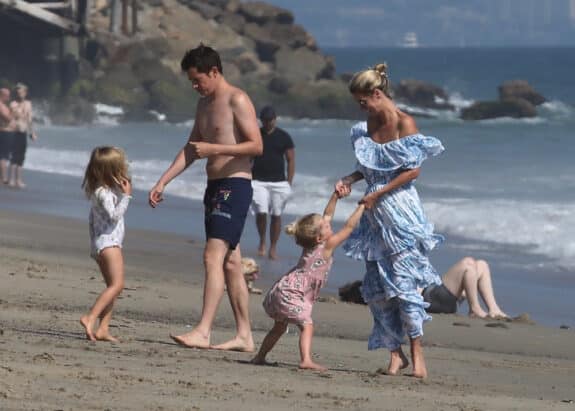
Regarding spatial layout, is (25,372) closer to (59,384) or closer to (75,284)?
(59,384)

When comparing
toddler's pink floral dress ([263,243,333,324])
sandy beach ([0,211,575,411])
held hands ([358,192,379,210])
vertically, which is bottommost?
sandy beach ([0,211,575,411])

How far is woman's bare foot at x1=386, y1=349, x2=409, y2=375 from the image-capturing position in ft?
23.8

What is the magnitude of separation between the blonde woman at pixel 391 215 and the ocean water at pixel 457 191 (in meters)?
4.00

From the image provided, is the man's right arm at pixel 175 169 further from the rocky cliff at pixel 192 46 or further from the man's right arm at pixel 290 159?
the rocky cliff at pixel 192 46

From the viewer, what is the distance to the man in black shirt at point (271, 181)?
13844 millimetres

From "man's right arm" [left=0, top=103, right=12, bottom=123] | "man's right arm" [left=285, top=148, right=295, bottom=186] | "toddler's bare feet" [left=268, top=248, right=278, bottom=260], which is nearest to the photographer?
"toddler's bare feet" [left=268, top=248, right=278, bottom=260]

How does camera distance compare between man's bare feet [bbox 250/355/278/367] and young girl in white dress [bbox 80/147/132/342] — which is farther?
young girl in white dress [bbox 80/147/132/342]

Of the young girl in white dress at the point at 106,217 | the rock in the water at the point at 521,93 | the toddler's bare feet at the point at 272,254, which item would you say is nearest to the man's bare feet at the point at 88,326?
the young girl in white dress at the point at 106,217

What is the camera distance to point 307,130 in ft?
143

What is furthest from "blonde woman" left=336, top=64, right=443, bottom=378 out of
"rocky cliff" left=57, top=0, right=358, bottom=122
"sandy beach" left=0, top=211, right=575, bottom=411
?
"rocky cliff" left=57, top=0, right=358, bottom=122

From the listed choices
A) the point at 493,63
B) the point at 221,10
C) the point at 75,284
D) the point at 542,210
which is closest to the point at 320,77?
the point at 221,10

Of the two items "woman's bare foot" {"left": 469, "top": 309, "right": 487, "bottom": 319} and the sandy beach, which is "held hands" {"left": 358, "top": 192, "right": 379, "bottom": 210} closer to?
the sandy beach

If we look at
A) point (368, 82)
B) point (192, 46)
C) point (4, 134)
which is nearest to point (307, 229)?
point (368, 82)

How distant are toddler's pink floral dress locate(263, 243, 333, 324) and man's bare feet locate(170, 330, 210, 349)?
1.76ft
